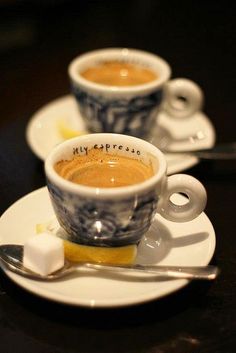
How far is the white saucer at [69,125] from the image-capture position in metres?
1.27

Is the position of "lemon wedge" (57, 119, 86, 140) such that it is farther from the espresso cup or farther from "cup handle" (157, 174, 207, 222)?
"cup handle" (157, 174, 207, 222)

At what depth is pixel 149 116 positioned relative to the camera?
4.27 ft

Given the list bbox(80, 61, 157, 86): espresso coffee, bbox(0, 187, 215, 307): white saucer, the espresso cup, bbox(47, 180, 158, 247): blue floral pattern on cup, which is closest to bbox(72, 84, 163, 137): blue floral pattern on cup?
the espresso cup

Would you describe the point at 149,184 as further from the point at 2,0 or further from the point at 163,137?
the point at 2,0

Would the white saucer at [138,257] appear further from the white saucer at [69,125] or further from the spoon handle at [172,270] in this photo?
the white saucer at [69,125]

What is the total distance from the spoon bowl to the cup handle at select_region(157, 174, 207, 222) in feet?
0.32

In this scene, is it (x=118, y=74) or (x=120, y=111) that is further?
(x=118, y=74)

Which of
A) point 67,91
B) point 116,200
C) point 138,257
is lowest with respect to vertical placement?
point 67,91

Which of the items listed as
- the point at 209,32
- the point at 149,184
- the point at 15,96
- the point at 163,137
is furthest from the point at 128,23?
the point at 149,184

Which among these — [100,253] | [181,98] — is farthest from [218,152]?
[100,253]

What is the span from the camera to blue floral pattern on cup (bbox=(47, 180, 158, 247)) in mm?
827

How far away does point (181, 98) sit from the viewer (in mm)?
1385

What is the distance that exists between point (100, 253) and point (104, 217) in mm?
66

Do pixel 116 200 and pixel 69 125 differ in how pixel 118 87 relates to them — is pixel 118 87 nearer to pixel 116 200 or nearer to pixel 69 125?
pixel 69 125
